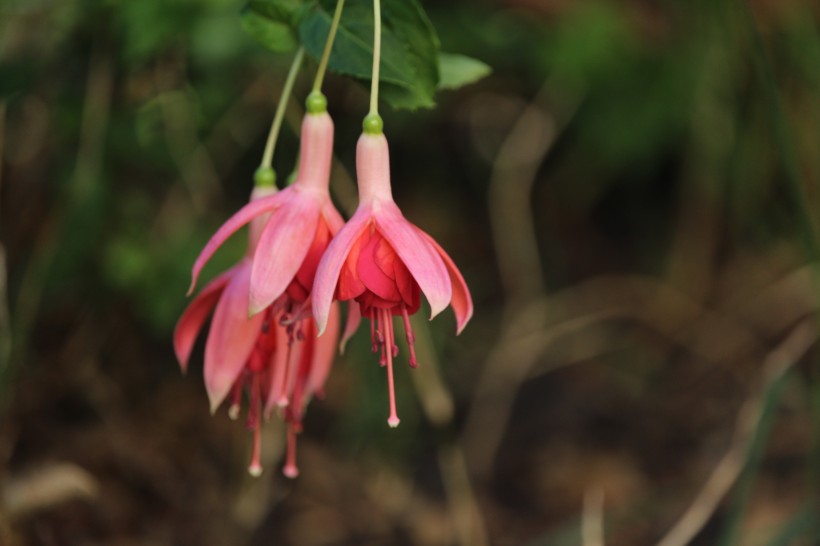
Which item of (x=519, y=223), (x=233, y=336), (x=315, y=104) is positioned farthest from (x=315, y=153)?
(x=519, y=223)

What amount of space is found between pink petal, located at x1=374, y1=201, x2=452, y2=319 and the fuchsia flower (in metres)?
0.05

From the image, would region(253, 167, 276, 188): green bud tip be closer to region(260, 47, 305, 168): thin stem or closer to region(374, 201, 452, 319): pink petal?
region(260, 47, 305, 168): thin stem

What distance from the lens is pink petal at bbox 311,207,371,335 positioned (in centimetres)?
52

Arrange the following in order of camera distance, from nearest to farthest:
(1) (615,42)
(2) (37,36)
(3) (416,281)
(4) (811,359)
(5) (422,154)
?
1. (3) (416,281)
2. (2) (37,36)
3. (4) (811,359)
4. (1) (615,42)
5. (5) (422,154)

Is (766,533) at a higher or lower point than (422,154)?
lower

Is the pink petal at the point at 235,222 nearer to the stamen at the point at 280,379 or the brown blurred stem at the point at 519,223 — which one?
the stamen at the point at 280,379

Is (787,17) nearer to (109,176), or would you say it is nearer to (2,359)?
(109,176)

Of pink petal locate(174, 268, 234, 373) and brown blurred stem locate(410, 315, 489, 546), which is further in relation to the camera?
brown blurred stem locate(410, 315, 489, 546)

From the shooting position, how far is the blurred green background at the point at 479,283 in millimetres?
1026

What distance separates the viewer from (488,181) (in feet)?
5.22

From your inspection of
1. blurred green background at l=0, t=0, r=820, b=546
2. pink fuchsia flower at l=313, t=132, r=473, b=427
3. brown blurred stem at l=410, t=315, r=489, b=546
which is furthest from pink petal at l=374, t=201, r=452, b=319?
brown blurred stem at l=410, t=315, r=489, b=546

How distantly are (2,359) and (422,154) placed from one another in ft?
2.68

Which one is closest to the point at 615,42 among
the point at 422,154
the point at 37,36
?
the point at 422,154

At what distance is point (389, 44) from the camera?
61 centimetres
